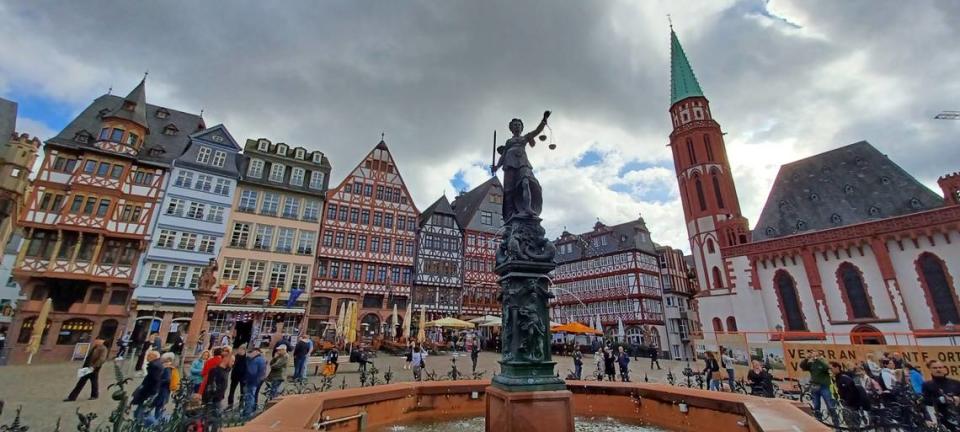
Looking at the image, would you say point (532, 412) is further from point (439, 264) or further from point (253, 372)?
point (439, 264)

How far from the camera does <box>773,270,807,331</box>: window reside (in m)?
28.8

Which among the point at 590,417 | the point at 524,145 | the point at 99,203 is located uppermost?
the point at 99,203

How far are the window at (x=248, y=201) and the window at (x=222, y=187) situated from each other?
41.4 inches

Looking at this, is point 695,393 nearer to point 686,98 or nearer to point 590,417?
point 590,417

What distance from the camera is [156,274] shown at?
25.5m

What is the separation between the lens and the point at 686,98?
1603 inches

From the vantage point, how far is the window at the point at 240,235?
1138 inches

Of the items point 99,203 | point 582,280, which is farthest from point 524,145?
point 582,280

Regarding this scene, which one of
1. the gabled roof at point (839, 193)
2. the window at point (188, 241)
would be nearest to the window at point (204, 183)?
the window at point (188, 241)

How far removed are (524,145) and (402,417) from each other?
18.7 ft

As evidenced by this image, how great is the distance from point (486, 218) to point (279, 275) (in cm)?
2070

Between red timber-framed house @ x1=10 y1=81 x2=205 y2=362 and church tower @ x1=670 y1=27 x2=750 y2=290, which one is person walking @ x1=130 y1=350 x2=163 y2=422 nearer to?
red timber-framed house @ x1=10 y1=81 x2=205 y2=362

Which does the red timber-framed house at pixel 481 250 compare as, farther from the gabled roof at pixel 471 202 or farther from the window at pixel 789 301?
the window at pixel 789 301

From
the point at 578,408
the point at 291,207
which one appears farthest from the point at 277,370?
the point at 291,207
